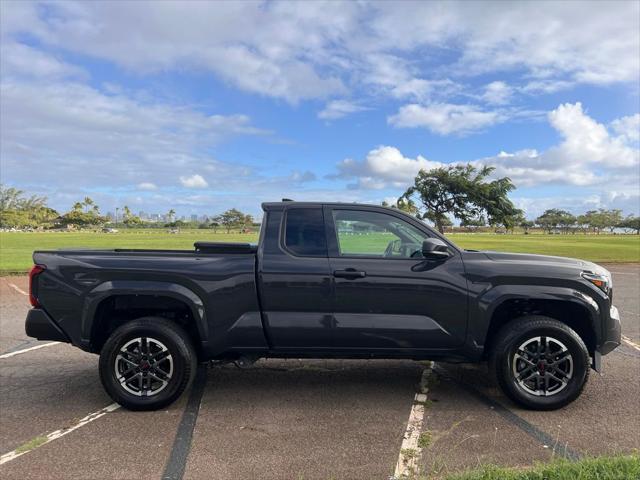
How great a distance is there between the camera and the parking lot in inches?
127

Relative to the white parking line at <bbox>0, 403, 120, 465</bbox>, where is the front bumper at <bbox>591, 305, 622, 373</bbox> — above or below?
above

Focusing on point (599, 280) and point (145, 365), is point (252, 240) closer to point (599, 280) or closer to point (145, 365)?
point (145, 365)

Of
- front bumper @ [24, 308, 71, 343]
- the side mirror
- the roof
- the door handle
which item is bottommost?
front bumper @ [24, 308, 71, 343]

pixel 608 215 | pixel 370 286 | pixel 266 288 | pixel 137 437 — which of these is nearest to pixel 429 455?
pixel 370 286

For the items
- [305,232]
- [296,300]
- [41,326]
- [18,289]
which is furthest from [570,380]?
[18,289]

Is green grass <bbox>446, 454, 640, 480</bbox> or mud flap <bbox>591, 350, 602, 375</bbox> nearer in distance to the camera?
green grass <bbox>446, 454, 640, 480</bbox>

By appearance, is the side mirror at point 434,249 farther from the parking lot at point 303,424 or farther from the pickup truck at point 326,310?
the parking lot at point 303,424

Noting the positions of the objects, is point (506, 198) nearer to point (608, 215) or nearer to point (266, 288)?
point (266, 288)

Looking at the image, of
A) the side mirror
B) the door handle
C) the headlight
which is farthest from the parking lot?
the side mirror

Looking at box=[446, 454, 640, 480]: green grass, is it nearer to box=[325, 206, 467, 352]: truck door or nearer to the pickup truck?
the pickup truck

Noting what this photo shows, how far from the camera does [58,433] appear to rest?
3686mm

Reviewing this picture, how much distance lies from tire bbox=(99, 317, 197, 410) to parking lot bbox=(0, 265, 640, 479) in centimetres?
15

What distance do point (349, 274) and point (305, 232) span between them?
56 cm

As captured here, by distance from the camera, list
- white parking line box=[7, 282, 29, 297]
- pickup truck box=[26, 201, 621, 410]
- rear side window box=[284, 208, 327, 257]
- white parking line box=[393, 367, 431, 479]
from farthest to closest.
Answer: white parking line box=[7, 282, 29, 297] → rear side window box=[284, 208, 327, 257] → pickup truck box=[26, 201, 621, 410] → white parking line box=[393, 367, 431, 479]
